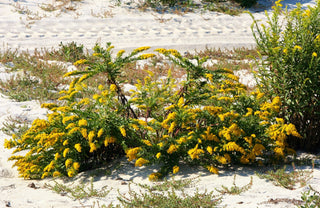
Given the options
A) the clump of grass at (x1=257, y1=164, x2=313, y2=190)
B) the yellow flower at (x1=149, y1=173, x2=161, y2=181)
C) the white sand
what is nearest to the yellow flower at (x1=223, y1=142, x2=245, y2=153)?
the clump of grass at (x1=257, y1=164, x2=313, y2=190)

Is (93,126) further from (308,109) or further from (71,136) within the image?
(308,109)

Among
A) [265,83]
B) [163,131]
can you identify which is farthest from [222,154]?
[265,83]

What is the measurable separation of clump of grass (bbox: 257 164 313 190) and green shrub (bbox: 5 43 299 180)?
1.13ft

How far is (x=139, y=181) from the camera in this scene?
4.36 m

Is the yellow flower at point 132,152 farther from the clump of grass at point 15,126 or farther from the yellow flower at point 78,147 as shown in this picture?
the clump of grass at point 15,126

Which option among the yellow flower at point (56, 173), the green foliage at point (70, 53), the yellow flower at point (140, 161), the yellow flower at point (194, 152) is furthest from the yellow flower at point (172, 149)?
the green foliage at point (70, 53)

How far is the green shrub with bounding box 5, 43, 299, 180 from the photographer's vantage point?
4301 millimetres

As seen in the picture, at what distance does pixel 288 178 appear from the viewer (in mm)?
4016

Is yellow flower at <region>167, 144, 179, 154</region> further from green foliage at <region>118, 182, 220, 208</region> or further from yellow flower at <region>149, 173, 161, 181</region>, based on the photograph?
green foliage at <region>118, 182, 220, 208</region>

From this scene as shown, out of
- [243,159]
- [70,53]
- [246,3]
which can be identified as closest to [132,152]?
[243,159]

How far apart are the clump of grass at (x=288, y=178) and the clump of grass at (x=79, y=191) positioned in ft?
5.60

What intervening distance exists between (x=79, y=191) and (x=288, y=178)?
2243 millimetres

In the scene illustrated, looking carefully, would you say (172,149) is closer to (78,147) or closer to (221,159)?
(221,159)

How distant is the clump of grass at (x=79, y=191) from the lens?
391cm
